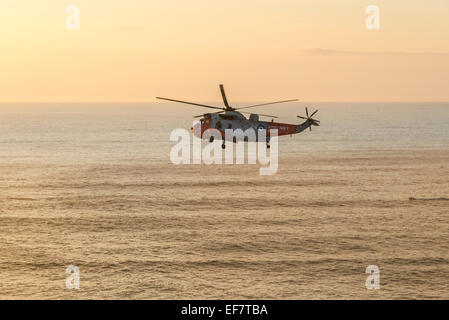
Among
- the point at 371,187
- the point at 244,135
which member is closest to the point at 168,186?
Result: the point at 371,187

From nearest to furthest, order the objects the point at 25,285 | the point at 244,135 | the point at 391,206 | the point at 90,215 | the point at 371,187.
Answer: the point at 244,135
the point at 25,285
the point at 90,215
the point at 391,206
the point at 371,187

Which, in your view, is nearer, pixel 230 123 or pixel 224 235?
pixel 230 123

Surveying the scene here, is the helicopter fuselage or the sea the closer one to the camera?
the helicopter fuselage

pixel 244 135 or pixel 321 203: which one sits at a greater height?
pixel 244 135

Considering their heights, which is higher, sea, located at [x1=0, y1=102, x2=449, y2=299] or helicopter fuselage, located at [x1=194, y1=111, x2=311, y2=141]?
helicopter fuselage, located at [x1=194, y1=111, x2=311, y2=141]

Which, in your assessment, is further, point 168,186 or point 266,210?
point 168,186

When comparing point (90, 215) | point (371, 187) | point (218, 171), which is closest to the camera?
point (90, 215)

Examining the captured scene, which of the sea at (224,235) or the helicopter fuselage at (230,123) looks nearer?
the helicopter fuselage at (230,123)

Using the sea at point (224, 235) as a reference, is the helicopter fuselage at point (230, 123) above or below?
above

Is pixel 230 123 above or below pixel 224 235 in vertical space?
above

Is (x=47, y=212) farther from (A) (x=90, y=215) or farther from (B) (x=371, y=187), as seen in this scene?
(B) (x=371, y=187)

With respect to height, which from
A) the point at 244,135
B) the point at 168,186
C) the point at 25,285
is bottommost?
the point at 25,285
